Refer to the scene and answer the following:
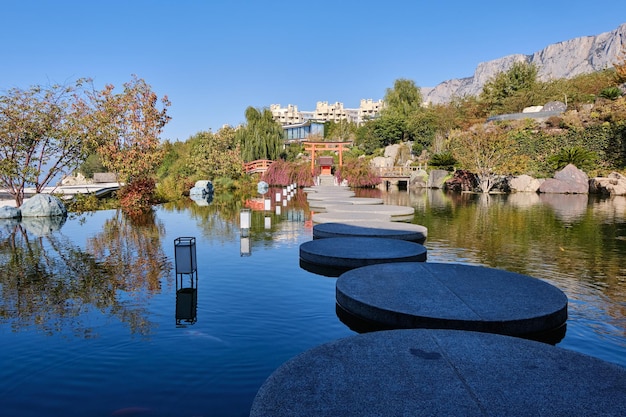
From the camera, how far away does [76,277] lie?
287 inches

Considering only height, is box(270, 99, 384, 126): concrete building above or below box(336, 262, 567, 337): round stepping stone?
above

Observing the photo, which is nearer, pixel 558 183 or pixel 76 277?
pixel 76 277

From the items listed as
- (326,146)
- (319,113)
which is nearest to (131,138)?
(326,146)

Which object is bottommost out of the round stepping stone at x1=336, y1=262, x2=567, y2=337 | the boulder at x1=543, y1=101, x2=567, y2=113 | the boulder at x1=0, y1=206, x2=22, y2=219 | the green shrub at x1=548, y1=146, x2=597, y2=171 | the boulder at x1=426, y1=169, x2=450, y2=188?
the round stepping stone at x1=336, y1=262, x2=567, y2=337

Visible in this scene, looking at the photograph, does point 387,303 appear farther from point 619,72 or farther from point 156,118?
point 619,72

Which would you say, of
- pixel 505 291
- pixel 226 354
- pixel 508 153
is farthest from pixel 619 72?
pixel 226 354

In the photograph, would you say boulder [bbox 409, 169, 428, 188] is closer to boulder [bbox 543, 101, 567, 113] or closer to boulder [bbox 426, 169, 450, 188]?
boulder [bbox 426, 169, 450, 188]

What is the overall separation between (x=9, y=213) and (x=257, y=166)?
80.9 feet

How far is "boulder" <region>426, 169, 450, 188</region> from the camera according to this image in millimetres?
34831

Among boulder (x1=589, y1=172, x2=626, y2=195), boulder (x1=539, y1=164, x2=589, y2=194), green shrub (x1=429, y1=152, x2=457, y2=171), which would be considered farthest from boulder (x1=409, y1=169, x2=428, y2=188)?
boulder (x1=589, y1=172, x2=626, y2=195)

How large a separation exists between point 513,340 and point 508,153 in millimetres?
26972

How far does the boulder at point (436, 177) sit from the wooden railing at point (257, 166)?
43.4 feet

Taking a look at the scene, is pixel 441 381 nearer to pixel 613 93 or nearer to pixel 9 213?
pixel 9 213

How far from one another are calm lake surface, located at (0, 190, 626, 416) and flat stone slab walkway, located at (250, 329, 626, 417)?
62cm
